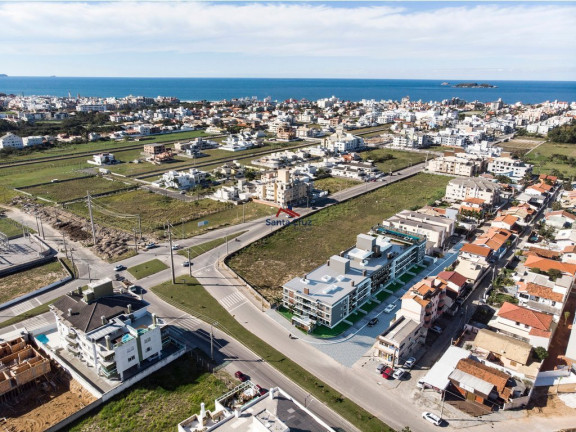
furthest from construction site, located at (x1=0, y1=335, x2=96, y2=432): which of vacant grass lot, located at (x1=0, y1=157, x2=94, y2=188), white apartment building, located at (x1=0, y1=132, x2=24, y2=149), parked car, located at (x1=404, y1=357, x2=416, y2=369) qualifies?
white apartment building, located at (x1=0, y1=132, x2=24, y2=149)

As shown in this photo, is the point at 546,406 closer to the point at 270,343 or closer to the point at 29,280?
the point at 270,343

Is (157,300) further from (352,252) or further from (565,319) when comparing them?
(565,319)

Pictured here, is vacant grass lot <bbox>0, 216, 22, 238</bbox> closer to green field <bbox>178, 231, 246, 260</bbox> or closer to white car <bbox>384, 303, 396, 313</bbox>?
green field <bbox>178, 231, 246, 260</bbox>

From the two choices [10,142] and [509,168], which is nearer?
[509,168]

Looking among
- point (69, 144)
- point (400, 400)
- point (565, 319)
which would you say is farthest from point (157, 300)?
point (69, 144)

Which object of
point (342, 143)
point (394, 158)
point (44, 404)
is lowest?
point (44, 404)

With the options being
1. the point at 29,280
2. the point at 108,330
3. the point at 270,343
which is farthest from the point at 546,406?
the point at 29,280

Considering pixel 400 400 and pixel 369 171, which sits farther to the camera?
pixel 369 171
